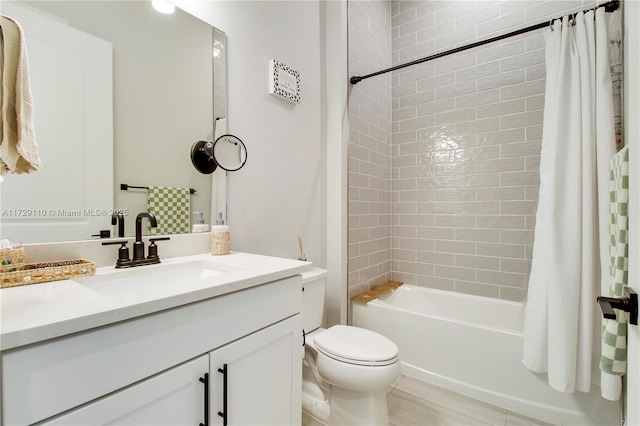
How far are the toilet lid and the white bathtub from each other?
552 millimetres

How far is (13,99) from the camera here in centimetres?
71

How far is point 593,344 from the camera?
1.54 meters

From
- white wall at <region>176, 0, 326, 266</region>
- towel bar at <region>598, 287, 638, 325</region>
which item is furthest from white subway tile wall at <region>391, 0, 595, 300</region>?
towel bar at <region>598, 287, 638, 325</region>

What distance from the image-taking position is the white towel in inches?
27.1

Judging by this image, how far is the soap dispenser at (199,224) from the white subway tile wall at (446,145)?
1113 millimetres

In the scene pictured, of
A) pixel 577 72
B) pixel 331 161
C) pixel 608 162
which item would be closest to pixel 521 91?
pixel 577 72

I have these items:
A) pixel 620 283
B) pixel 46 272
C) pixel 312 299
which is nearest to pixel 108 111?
pixel 46 272

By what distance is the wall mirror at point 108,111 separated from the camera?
0.96 meters

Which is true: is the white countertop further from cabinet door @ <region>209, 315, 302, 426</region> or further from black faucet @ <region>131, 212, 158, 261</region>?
cabinet door @ <region>209, 315, 302, 426</region>

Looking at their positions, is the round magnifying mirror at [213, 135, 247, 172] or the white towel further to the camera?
the round magnifying mirror at [213, 135, 247, 172]

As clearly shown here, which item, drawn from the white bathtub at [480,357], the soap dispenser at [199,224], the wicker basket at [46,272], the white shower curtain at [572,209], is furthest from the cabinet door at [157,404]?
the white shower curtain at [572,209]

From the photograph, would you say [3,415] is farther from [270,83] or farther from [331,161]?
[331,161]

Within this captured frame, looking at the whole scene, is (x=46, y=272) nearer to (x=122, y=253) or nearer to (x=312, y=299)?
(x=122, y=253)

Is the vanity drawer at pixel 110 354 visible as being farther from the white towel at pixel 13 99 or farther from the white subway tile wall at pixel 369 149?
the white subway tile wall at pixel 369 149
